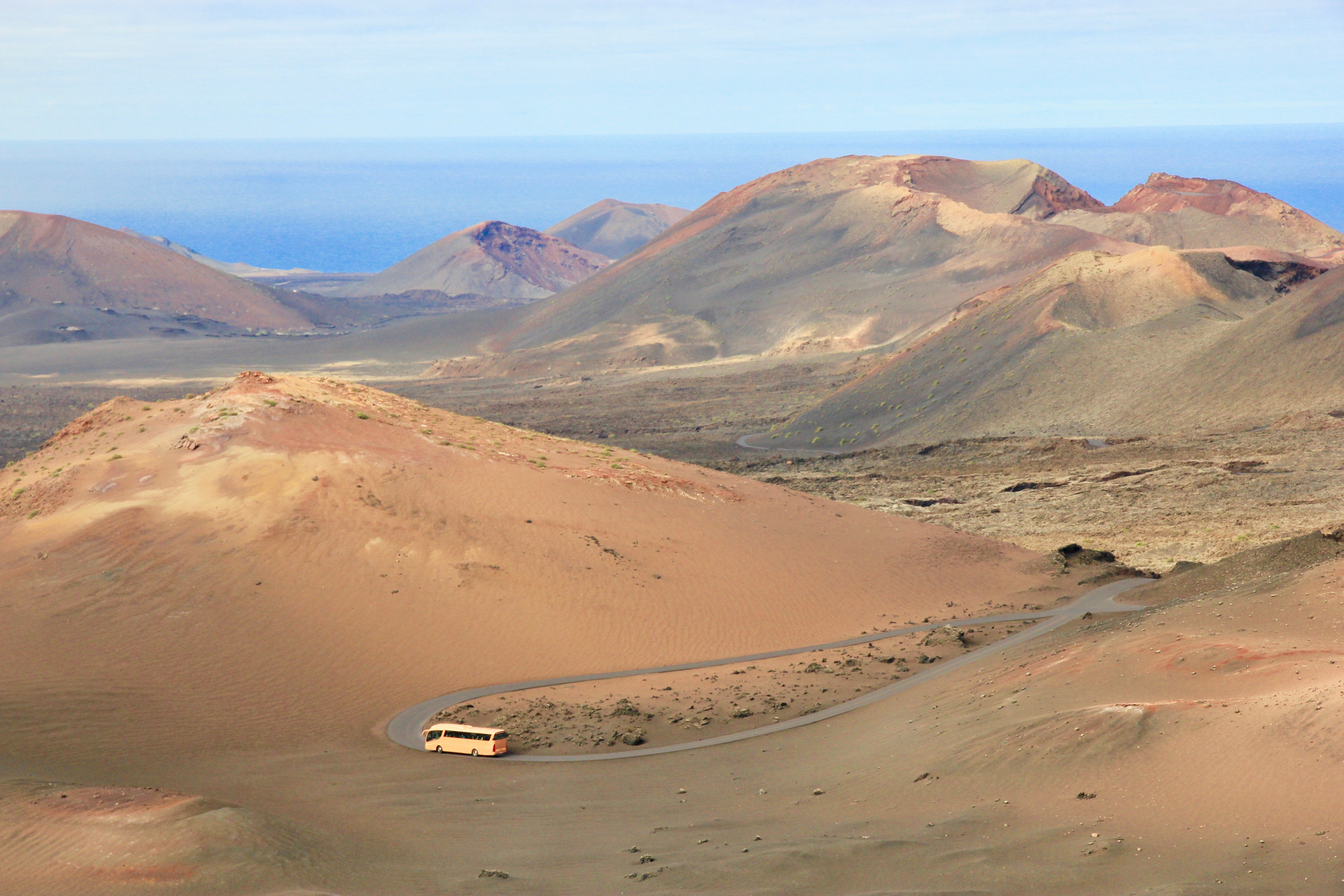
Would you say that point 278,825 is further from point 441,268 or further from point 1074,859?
point 441,268

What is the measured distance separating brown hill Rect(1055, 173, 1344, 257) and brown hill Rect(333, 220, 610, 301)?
83.7 meters

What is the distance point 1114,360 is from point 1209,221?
6560 centimetres

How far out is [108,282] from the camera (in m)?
142

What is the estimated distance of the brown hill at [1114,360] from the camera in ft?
172

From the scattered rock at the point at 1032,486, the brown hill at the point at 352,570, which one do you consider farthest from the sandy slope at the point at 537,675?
the scattered rock at the point at 1032,486

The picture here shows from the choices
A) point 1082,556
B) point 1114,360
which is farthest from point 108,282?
point 1082,556

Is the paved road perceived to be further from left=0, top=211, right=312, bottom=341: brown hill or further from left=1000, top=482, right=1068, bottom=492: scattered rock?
left=0, top=211, right=312, bottom=341: brown hill

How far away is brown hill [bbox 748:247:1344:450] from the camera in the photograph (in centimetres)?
5253

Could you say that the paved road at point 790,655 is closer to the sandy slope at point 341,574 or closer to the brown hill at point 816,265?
the sandy slope at point 341,574

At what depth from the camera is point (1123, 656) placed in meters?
18.7

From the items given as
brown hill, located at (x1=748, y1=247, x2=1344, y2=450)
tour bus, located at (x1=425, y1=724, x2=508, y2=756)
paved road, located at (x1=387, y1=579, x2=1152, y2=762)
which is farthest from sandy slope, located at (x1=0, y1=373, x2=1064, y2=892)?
brown hill, located at (x1=748, y1=247, x2=1344, y2=450)

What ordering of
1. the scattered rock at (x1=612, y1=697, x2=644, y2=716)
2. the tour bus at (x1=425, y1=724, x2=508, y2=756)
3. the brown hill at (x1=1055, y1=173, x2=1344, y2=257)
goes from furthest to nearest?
the brown hill at (x1=1055, y1=173, x2=1344, y2=257)
the scattered rock at (x1=612, y1=697, x2=644, y2=716)
the tour bus at (x1=425, y1=724, x2=508, y2=756)

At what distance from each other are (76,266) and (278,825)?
144885 mm

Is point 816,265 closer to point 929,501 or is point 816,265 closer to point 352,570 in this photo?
point 929,501
